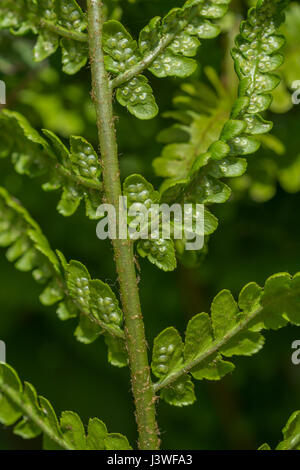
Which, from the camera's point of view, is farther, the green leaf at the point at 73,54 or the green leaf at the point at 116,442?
the green leaf at the point at 73,54

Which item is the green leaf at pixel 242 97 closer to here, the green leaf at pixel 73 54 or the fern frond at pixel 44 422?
the green leaf at pixel 73 54

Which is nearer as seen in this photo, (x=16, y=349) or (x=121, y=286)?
(x=121, y=286)

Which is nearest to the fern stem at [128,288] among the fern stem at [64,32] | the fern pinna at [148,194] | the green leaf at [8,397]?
the fern pinna at [148,194]

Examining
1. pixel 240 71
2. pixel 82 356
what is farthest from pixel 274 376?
pixel 240 71

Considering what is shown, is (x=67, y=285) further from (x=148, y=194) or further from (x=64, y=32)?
(x=64, y=32)

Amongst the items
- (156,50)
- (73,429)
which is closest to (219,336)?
(73,429)

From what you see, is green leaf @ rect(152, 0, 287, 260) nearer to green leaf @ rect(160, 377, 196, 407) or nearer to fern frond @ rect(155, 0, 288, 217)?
fern frond @ rect(155, 0, 288, 217)

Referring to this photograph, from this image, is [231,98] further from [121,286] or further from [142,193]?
[121,286]
